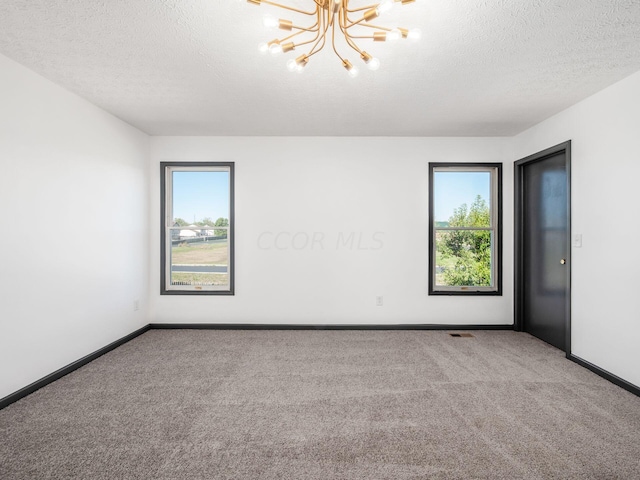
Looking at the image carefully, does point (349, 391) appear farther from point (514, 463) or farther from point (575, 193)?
point (575, 193)

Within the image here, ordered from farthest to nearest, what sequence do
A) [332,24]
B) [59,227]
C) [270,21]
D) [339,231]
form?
[339,231], [59,227], [332,24], [270,21]

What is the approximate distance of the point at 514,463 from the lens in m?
1.78

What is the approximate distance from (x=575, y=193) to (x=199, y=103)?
157 inches

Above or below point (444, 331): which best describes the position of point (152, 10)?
above

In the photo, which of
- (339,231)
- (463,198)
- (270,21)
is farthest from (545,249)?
(270,21)

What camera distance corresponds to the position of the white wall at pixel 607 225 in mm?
2621

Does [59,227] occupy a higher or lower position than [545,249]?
higher

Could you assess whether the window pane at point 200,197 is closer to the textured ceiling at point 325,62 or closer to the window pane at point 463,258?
the textured ceiling at point 325,62

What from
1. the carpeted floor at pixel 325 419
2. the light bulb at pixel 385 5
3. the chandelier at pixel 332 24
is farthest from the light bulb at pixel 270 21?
the carpeted floor at pixel 325 419

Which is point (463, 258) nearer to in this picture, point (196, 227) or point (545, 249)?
point (545, 249)

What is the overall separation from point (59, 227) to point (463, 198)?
185 inches

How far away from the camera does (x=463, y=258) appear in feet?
14.6

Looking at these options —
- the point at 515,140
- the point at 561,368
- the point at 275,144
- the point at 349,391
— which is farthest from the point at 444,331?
the point at 275,144

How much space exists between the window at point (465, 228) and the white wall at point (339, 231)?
0.53 feet
